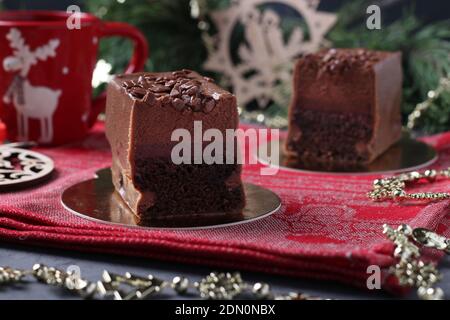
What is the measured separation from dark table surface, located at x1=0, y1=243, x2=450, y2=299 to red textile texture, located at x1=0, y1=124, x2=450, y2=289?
0.01 m

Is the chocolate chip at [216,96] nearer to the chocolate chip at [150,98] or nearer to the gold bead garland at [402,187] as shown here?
the chocolate chip at [150,98]

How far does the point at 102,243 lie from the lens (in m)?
1.43

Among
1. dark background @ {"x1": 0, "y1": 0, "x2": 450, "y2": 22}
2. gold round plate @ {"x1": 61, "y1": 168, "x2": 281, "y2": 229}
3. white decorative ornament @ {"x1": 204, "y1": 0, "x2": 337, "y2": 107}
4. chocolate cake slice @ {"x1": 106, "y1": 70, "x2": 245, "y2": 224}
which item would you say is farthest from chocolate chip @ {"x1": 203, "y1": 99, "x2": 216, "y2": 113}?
dark background @ {"x1": 0, "y1": 0, "x2": 450, "y2": 22}

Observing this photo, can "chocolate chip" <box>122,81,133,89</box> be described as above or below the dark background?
below

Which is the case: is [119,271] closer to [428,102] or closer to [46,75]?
[46,75]

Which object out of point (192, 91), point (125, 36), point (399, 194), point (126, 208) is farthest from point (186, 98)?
point (125, 36)

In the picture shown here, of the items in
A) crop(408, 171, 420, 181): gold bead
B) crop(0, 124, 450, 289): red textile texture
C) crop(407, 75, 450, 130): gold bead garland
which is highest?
crop(407, 75, 450, 130): gold bead garland

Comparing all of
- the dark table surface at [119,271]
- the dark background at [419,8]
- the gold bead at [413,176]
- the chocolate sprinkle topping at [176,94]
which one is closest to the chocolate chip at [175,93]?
the chocolate sprinkle topping at [176,94]

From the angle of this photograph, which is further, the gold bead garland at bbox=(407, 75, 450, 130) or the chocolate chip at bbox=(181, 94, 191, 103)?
the gold bead garland at bbox=(407, 75, 450, 130)

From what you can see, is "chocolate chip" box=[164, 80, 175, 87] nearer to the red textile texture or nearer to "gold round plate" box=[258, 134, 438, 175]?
the red textile texture

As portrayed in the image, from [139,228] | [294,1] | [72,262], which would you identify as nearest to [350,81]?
[294,1]

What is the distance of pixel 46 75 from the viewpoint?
7.22 feet

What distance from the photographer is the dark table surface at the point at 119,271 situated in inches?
50.8

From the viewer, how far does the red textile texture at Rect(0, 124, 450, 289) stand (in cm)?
133
